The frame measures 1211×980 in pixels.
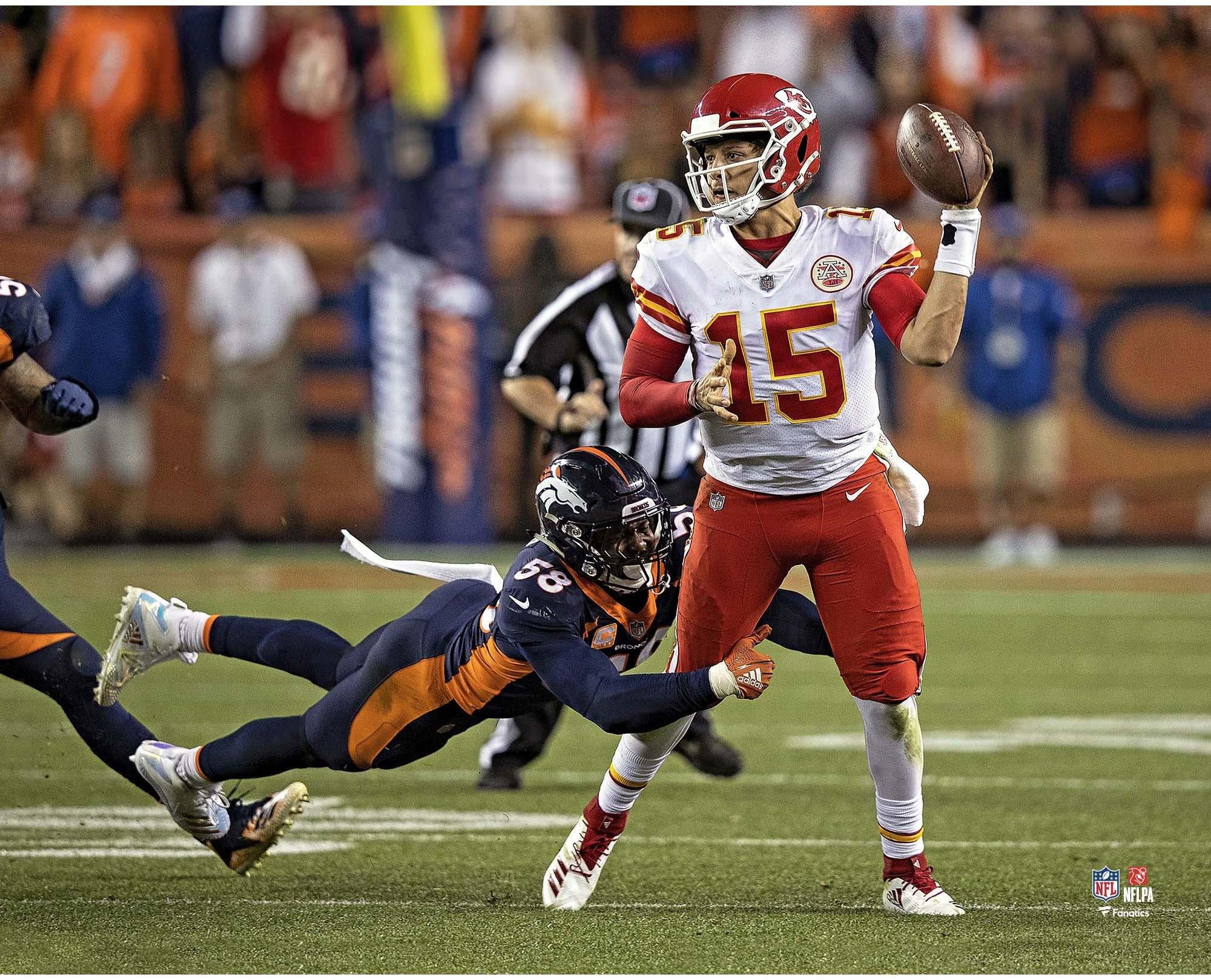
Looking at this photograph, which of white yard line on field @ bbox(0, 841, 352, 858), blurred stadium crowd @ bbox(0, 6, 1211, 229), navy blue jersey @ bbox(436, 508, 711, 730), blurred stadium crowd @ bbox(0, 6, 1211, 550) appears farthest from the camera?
blurred stadium crowd @ bbox(0, 6, 1211, 229)

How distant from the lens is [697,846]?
536 cm

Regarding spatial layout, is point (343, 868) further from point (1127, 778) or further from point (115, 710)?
point (1127, 778)

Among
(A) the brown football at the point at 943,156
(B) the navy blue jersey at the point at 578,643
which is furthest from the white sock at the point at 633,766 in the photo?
(A) the brown football at the point at 943,156

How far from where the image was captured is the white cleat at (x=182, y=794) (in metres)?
4.75

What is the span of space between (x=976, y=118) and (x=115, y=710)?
414 inches

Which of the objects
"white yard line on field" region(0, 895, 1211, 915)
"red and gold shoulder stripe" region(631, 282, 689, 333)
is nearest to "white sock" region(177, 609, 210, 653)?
"white yard line on field" region(0, 895, 1211, 915)

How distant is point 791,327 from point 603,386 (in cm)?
179

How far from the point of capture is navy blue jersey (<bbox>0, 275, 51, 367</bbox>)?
4.77 m

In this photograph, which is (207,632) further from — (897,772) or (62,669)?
(897,772)

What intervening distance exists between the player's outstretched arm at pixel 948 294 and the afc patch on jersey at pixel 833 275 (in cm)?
21

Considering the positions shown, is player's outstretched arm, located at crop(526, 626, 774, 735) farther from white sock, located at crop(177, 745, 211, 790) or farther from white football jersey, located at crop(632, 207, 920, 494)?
white sock, located at crop(177, 745, 211, 790)

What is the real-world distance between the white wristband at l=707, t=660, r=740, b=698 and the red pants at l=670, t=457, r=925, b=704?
51 cm

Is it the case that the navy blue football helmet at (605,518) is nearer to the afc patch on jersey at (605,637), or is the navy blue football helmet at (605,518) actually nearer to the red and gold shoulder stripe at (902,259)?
the afc patch on jersey at (605,637)

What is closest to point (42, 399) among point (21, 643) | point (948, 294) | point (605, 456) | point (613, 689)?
point (21, 643)
